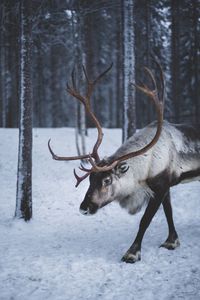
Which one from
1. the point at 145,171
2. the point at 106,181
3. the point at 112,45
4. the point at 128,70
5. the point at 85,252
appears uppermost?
the point at 112,45

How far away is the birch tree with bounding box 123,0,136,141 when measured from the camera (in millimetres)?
8805

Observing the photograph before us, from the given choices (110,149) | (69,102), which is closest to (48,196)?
(110,149)

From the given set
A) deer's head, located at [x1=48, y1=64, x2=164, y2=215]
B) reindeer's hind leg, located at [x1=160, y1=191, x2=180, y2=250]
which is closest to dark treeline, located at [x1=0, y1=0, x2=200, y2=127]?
deer's head, located at [x1=48, y1=64, x2=164, y2=215]

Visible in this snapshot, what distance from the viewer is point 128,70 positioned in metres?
8.80

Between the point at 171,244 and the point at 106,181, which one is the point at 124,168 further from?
the point at 171,244

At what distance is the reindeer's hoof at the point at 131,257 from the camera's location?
198 inches

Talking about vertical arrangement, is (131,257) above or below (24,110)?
below

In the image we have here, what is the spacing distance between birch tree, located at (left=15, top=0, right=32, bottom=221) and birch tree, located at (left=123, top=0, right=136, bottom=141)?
2.87m

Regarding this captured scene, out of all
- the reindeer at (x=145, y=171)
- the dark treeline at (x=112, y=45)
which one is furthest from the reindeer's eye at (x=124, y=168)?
the dark treeline at (x=112, y=45)

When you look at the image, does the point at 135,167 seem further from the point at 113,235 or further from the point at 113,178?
the point at 113,235

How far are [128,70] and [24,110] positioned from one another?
128 inches

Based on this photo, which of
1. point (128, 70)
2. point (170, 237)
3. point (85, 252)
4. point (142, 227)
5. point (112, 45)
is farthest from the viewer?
point (112, 45)

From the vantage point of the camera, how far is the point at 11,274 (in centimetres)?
464

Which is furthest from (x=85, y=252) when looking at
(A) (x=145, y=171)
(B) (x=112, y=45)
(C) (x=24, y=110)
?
(B) (x=112, y=45)
